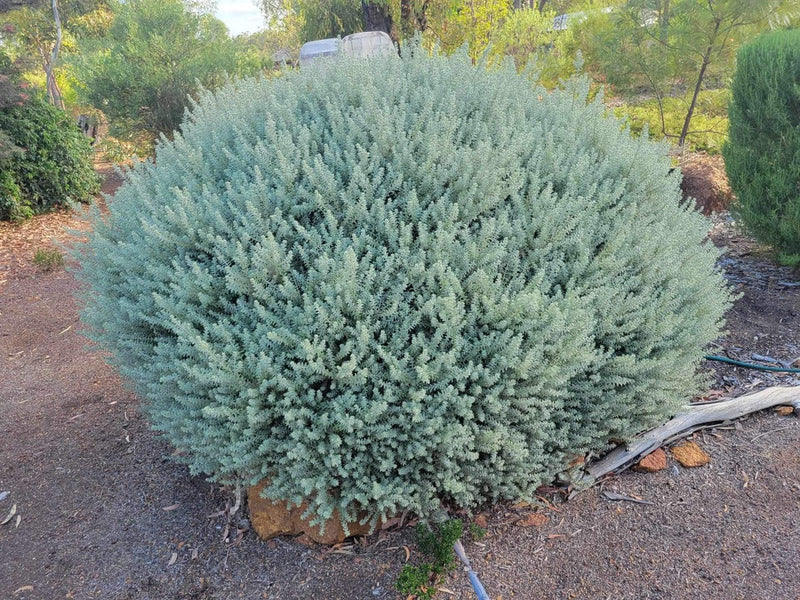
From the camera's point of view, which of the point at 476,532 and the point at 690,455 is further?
the point at 690,455

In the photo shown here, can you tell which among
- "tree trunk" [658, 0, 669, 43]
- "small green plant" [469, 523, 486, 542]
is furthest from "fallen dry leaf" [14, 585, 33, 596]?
"tree trunk" [658, 0, 669, 43]

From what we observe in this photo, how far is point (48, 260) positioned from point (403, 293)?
6.28 metres

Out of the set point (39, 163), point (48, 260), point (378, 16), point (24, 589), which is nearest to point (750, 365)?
point (24, 589)

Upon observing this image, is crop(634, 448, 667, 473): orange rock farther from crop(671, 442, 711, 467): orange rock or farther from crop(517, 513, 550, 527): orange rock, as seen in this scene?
crop(517, 513, 550, 527): orange rock

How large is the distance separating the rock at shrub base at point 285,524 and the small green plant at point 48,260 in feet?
Result: 18.6

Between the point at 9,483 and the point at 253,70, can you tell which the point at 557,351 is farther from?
the point at 253,70

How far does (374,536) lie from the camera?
8.84ft

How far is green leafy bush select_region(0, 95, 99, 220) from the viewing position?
8.34 m

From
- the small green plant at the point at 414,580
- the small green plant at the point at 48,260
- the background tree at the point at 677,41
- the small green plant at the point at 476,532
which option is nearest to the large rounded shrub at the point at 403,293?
the small green plant at the point at 476,532

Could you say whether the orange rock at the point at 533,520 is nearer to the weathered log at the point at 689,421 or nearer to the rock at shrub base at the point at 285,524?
the weathered log at the point at 689,421

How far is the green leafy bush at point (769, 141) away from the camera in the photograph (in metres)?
4.62

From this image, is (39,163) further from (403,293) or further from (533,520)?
(533,520)

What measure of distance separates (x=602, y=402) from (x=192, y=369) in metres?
1.72

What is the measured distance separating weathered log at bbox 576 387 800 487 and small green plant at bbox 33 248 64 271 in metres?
6.68
